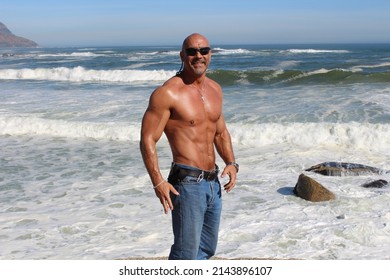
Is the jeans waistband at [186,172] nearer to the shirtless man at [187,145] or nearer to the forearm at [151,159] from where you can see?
the shirtless man at [187,145]

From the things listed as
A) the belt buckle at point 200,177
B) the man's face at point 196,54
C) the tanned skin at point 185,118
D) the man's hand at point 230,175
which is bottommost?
the man's hand at point 230,175

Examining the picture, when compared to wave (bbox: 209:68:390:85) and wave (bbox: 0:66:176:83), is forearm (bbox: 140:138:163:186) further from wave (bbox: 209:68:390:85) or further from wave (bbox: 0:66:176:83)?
wave (bbox: 0:66:176:83)

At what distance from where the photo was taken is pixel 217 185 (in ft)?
11.4

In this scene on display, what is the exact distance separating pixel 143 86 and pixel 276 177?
58.7 ft

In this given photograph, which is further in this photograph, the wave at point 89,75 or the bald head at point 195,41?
the wave at point 89,75

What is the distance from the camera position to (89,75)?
112 feet

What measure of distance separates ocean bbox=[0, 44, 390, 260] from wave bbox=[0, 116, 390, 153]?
1.3 inches

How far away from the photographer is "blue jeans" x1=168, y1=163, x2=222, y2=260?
325 cm

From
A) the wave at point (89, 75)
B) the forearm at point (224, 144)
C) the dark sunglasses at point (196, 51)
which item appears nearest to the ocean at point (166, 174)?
the forearm at point (224, 144)

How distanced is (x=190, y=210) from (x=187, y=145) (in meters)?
0.46

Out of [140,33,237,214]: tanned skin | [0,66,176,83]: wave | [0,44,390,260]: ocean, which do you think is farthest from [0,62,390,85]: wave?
[140,33,237,214]: tanned skin

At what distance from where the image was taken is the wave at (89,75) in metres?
31.6

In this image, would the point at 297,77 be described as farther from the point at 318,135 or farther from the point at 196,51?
the point at 196,51

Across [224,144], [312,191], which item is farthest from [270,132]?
[224,144]
